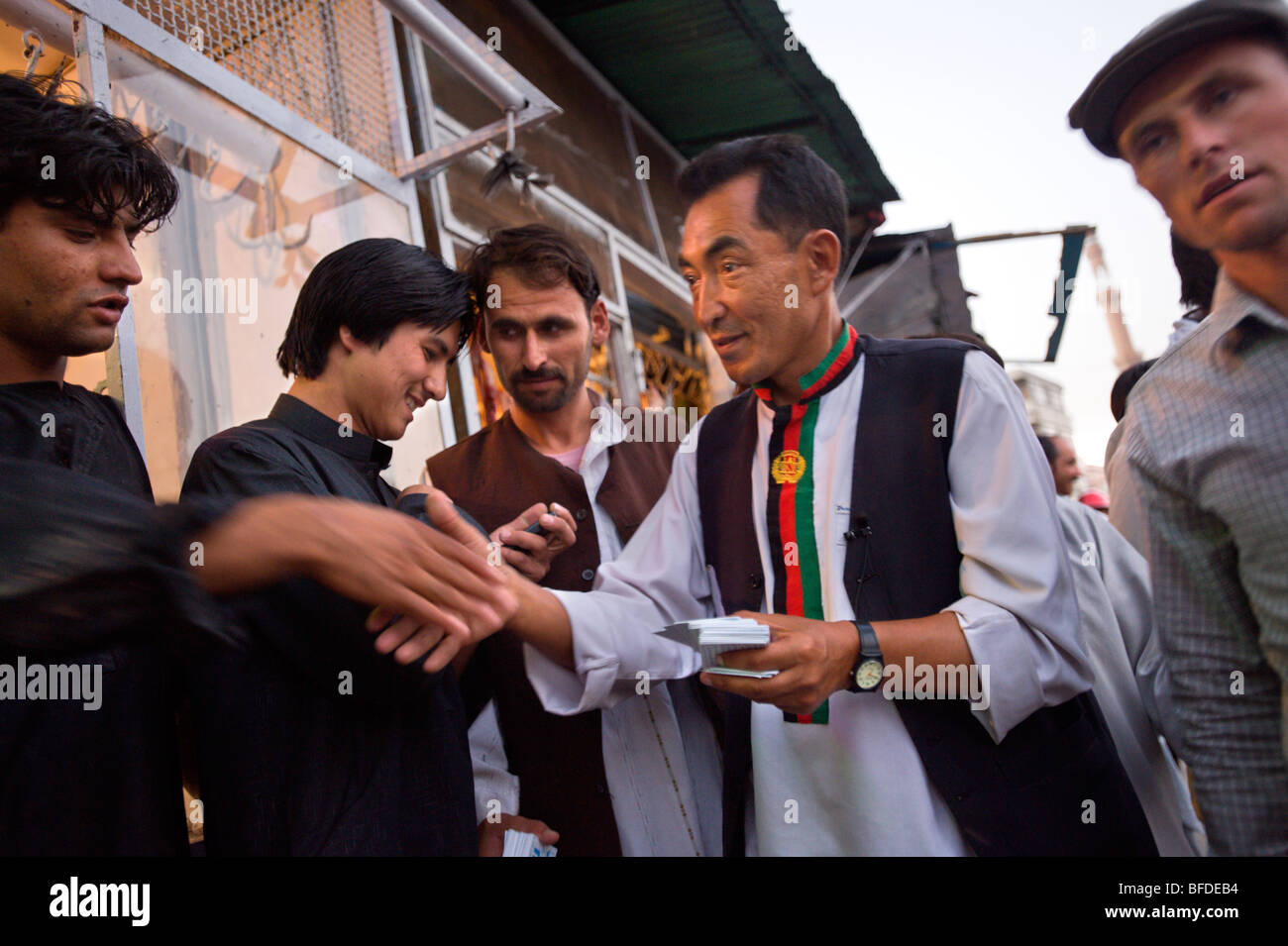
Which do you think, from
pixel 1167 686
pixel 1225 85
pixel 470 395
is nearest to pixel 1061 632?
pixel 1167 686

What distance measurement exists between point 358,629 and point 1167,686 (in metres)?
1.52

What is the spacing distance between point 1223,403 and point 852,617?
69 centimetres

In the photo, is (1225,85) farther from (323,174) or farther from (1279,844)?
(323,174)

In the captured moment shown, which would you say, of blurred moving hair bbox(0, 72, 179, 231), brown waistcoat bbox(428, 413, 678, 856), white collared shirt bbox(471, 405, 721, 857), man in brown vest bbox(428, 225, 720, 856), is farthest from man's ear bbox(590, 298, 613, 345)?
blurred moving hair bbox(0, 72, 179, 231)

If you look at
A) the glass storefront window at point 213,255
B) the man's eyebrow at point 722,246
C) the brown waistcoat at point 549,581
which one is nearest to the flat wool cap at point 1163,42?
the man's eyebrow at point 722,246

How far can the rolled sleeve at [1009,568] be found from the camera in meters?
1.37

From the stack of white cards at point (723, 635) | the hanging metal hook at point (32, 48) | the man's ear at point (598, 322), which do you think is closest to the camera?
the stack of white cards at point (723, 635)

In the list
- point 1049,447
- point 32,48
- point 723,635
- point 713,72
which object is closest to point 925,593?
point 723,635

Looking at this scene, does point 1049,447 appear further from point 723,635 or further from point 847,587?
point 723,635

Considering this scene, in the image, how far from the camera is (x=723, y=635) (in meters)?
1.29

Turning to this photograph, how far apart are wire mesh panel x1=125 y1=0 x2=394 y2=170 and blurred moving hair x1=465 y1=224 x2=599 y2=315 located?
123cm

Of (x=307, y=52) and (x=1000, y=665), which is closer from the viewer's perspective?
(x=1000, y=665)

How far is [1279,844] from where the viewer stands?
133 centimetres

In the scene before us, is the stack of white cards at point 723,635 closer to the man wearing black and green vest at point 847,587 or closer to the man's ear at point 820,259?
the man wearing black and green vest at point 847,587
